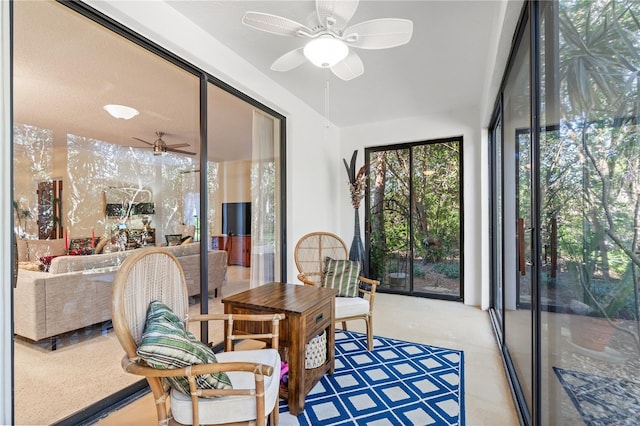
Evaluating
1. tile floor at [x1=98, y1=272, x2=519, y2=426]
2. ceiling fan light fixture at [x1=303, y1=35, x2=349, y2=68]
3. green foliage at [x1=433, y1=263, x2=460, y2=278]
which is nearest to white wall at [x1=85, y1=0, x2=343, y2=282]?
ceiling fan light fixture at [x1=303, y1=35, x2=349, y2=68]

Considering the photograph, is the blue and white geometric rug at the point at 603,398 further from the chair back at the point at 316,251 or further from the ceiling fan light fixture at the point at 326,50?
the chair back at the point at 316,251

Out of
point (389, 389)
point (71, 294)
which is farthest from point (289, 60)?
point (389, 389)

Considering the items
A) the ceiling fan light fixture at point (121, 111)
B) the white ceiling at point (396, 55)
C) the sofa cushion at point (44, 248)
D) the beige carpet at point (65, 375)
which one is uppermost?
the white ceiling at point (396, 55)

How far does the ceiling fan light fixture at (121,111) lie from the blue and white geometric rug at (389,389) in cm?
242

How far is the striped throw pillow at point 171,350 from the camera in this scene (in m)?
1.12

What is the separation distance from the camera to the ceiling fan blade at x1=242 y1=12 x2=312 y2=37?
1.65m

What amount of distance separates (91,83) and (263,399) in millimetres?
2380

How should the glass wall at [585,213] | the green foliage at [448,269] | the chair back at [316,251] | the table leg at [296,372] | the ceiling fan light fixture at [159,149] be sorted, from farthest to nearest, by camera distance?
the green foliage at [448,269] → the chair back at [316,251] → the ceiling fan light fixture at [159,149] → the table leg at [296,372] → the glass wall at [585,213]

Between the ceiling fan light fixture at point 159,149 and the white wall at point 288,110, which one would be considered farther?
the ceiling fan light fixture at point 159,149

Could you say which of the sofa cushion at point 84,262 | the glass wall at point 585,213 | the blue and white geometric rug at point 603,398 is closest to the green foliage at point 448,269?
the glass wall at point 585,213

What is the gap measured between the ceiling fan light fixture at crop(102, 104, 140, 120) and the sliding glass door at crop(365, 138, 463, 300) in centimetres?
334

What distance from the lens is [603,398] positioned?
0.89 metres

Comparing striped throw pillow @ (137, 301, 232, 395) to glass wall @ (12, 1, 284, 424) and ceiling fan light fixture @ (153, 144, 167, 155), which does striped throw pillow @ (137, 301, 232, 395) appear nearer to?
glass wall @ (12, 1, 284, 424)
